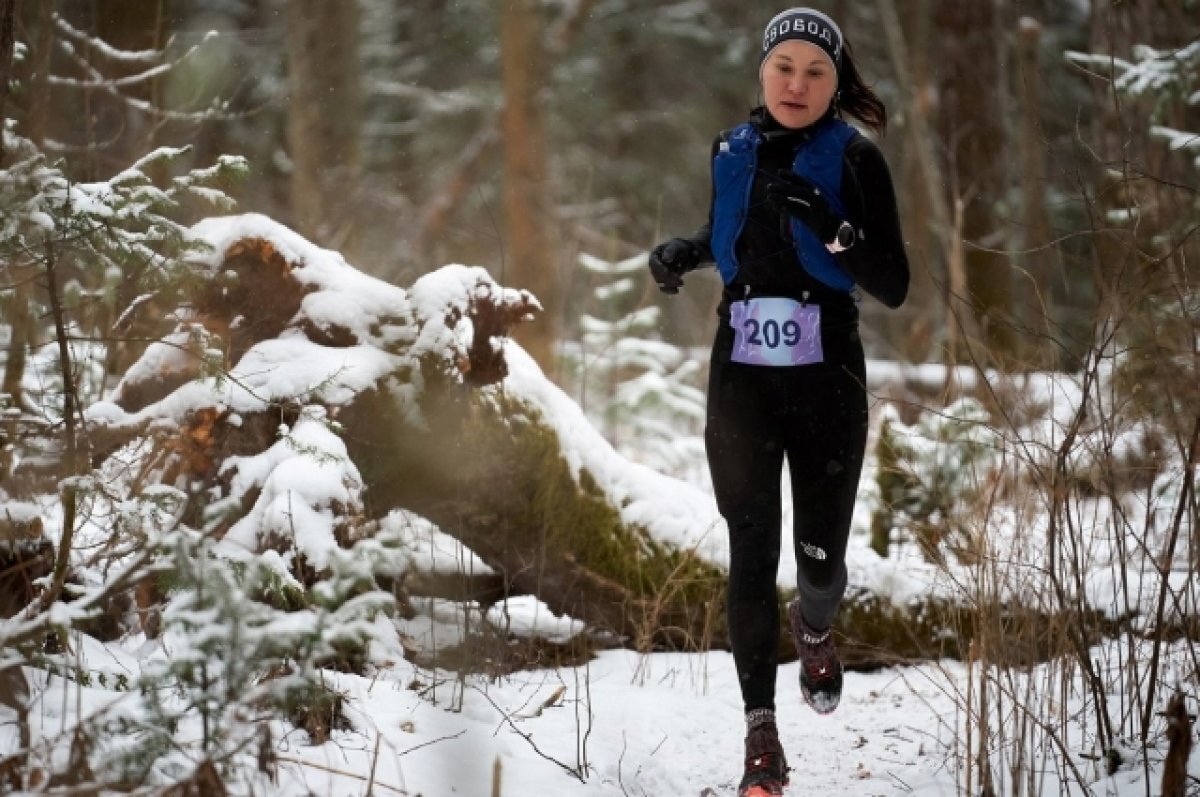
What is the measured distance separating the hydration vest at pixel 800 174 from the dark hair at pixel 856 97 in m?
0.13

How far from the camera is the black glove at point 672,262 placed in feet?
12.0

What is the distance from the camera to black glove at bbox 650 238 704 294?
3.65 meters

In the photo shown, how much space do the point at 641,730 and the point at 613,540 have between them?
4.56 feet

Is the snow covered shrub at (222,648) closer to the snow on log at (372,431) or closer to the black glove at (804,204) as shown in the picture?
the snow on log at (372,431)

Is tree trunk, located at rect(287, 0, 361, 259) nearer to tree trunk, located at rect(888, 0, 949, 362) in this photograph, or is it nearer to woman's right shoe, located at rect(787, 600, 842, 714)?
tree trunk, located at rect(888, 0, 949, 362)

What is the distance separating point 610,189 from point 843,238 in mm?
19346

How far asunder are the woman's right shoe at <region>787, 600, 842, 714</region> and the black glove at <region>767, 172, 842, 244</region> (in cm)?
124

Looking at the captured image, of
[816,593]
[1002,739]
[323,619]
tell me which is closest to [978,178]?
[816,593]

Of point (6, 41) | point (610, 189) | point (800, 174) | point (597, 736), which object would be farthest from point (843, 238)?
point (610, 189)

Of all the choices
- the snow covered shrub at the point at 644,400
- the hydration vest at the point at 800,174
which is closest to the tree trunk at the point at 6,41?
the hydration vest at the point at 800,174

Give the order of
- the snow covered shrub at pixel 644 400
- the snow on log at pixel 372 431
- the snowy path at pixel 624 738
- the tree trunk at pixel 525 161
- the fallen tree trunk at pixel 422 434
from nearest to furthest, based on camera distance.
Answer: the snowy path at pixel 624 738, the snow on log at pixel 372 431, the fallen tree trunk at pixel 422 434, the snow covered shrub at pixel 644 400, the tree trunk at pixel 525 161

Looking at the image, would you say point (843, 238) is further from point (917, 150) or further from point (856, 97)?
point (917, 150)

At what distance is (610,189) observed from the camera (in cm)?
2236

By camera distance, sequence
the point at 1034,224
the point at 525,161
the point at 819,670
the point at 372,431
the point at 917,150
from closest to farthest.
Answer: the point at 819,670 → the point at 1034,224 → the point at 372,431 → the point at 525,161 → the point at 917,150
